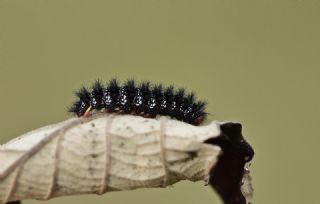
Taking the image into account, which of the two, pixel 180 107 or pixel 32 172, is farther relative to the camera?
pixel 180 107

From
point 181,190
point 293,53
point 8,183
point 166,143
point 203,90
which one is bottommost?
point 181,190

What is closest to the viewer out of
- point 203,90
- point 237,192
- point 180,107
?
point 237,192

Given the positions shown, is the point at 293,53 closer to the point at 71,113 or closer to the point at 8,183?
the point at 71,113

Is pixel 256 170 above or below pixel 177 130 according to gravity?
below

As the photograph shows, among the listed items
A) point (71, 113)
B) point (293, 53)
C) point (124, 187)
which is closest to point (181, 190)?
point (293, 53)

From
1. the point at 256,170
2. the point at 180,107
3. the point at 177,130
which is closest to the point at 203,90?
the point at 256,170

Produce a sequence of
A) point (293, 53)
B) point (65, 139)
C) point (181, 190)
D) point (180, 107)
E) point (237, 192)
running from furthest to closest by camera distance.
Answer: point (293, 53)
point (181, 190)
point (180, 107)
point (65, 139)
point (237, 192)
